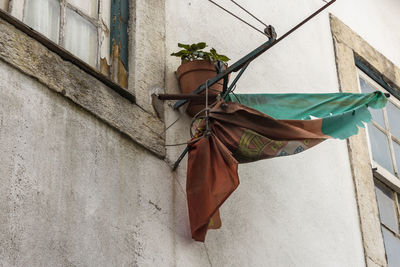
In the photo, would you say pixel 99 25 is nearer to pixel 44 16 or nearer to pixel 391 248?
pixel 44 16

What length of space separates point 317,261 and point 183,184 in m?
1.01

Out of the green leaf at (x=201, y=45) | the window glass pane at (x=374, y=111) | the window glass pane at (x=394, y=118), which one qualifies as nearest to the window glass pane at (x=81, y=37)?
the green leaf at (x=201, y=45)

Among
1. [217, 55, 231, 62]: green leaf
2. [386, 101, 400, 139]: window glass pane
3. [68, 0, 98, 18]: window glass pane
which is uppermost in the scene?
[68, 0, 98, 18]: window glass pane

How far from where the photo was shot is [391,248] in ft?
18.5

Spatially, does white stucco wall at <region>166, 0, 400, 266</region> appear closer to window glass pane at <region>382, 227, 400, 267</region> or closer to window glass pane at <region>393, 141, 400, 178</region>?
window glass pane at <region>382, 227, 400, 267</region>

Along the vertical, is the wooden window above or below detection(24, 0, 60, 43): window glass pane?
below

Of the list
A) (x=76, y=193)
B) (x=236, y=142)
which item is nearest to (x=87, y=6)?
(x=236, y=142)

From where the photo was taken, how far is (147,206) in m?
4.15

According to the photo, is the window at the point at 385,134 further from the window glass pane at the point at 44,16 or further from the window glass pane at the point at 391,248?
the window glass pane at the point at 44,16

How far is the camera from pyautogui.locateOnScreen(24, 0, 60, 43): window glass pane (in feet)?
13.7

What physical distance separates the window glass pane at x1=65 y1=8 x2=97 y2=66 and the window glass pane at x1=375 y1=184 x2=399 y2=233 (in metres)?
2.39

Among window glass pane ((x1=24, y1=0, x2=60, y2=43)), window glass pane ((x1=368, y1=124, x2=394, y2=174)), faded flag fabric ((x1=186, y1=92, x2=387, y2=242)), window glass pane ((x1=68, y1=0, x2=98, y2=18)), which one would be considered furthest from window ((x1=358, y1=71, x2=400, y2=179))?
window glass pane ((x1=24, y1=0, x2=60, y2=43))

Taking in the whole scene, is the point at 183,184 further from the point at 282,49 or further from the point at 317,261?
the point at 282,49

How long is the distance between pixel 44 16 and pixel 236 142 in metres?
1.12
